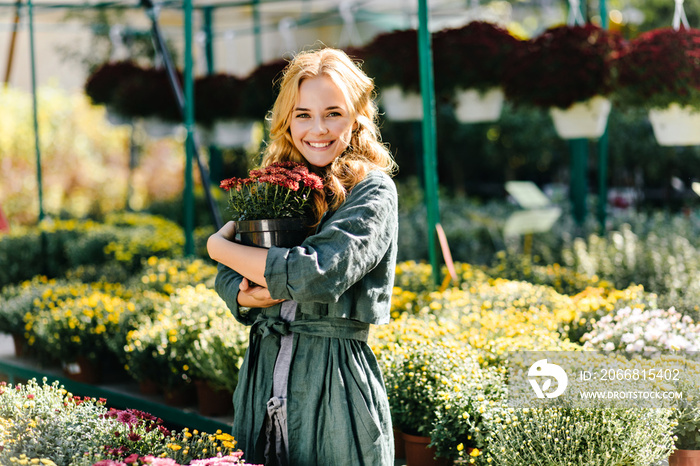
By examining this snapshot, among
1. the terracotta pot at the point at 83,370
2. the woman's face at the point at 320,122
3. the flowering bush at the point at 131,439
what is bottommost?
the terracotta pot at the point at 83,370

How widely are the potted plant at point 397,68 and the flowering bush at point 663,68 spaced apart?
53.3 inches

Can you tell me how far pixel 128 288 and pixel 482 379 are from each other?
2988 mm

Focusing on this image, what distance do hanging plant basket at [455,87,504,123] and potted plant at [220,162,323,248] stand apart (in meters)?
3.56

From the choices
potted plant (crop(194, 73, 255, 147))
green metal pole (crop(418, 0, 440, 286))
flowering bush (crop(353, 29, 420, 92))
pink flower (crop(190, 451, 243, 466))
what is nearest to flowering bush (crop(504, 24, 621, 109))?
flowering bush (crop(353, 29, 420, 92))

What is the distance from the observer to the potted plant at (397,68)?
5.08 m

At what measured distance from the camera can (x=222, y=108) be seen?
6441mm

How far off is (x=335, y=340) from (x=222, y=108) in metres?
4.96

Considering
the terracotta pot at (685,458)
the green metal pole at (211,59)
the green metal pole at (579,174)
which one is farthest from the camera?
the green metal pole at (211,59)

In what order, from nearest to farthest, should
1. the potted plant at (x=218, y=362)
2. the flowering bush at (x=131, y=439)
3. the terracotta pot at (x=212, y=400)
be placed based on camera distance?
1. the flowering bush at (x=131, y=439)
2. the potted plant at (x=218, y=362)
3. the terracotta pot at (x=212, y=400)

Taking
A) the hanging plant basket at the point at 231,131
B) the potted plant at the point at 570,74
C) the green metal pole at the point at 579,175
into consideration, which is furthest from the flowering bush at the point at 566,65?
the hanging plant basket at the point at 231,131

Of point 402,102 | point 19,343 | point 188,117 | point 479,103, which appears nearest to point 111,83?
point 188,117

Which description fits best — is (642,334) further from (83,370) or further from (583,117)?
(83,370)

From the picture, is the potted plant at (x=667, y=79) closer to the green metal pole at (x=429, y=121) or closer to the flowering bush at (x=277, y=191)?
the green metal pole at (x=429, y=121)

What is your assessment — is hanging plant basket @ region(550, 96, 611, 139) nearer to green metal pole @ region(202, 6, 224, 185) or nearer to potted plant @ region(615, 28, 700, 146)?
potted plant @ region(615, 28, 700, 146)
